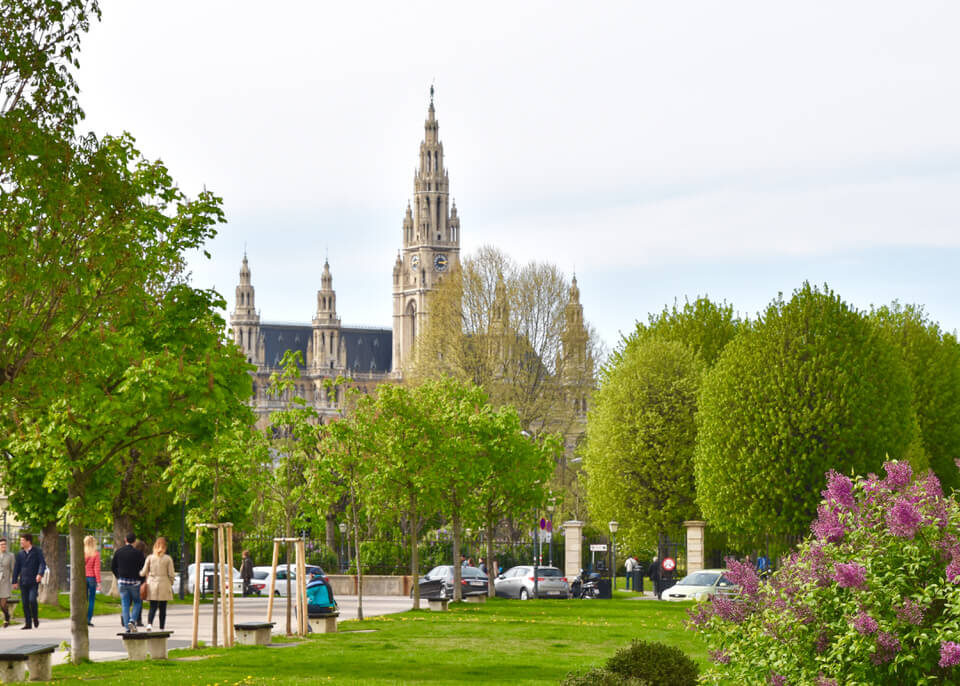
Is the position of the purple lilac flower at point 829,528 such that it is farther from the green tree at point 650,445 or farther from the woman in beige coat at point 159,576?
the green tree at point 650,445

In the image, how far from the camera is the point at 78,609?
790 inches

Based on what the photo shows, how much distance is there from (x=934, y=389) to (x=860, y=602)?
157ft

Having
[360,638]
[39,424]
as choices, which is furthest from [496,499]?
[39,424]

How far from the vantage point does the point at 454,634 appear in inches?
1062

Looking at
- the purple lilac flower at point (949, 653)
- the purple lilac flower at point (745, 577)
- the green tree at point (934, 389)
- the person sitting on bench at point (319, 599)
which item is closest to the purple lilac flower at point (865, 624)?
the purple lilac flower at point (949, 653)

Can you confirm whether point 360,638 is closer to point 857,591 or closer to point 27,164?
point 27,164

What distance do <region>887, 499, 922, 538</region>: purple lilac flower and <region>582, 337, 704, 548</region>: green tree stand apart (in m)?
38.4

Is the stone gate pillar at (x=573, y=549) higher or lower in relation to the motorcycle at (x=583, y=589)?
higher

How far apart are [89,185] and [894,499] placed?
9.59 metres

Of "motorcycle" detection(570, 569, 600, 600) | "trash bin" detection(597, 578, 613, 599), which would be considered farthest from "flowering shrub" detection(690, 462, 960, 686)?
"motorcycle" detection(570, 569, 600, 600)

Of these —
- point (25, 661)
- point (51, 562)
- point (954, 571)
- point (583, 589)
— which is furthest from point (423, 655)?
point (583, 589)

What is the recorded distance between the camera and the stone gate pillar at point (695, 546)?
48938 mm

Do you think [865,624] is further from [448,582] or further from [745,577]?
[448,582]

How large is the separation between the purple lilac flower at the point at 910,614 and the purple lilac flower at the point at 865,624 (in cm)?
20
